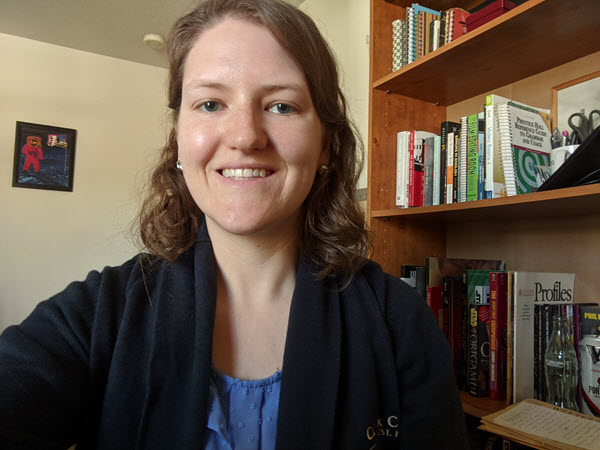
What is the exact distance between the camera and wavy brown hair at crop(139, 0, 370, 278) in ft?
2.70

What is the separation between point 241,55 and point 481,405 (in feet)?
3.70

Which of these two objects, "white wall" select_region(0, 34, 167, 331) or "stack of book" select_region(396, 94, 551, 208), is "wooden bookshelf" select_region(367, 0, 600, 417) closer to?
"stack of book" select_region(396, 94, 551, 208)

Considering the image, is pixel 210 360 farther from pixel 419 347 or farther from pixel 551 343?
pixel 551 343

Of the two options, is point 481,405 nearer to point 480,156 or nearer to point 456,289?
point 456,289

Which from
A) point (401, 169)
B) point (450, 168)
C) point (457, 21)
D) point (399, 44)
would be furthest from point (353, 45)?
point (450, 168)

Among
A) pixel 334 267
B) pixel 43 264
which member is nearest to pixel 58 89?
pixel 43 264

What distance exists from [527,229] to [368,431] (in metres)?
0.96

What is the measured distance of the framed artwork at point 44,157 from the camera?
3.43m

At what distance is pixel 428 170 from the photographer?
1.44m

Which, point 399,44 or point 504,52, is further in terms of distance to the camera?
point 399,44

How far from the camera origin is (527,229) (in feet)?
4.46

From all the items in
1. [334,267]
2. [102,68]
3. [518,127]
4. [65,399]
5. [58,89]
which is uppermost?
[102,68]

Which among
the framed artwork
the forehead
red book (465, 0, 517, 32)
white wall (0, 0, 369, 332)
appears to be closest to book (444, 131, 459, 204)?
red book (465, 0, 517, 32)

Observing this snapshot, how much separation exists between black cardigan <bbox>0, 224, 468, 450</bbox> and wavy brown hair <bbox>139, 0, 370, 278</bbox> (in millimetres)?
57
